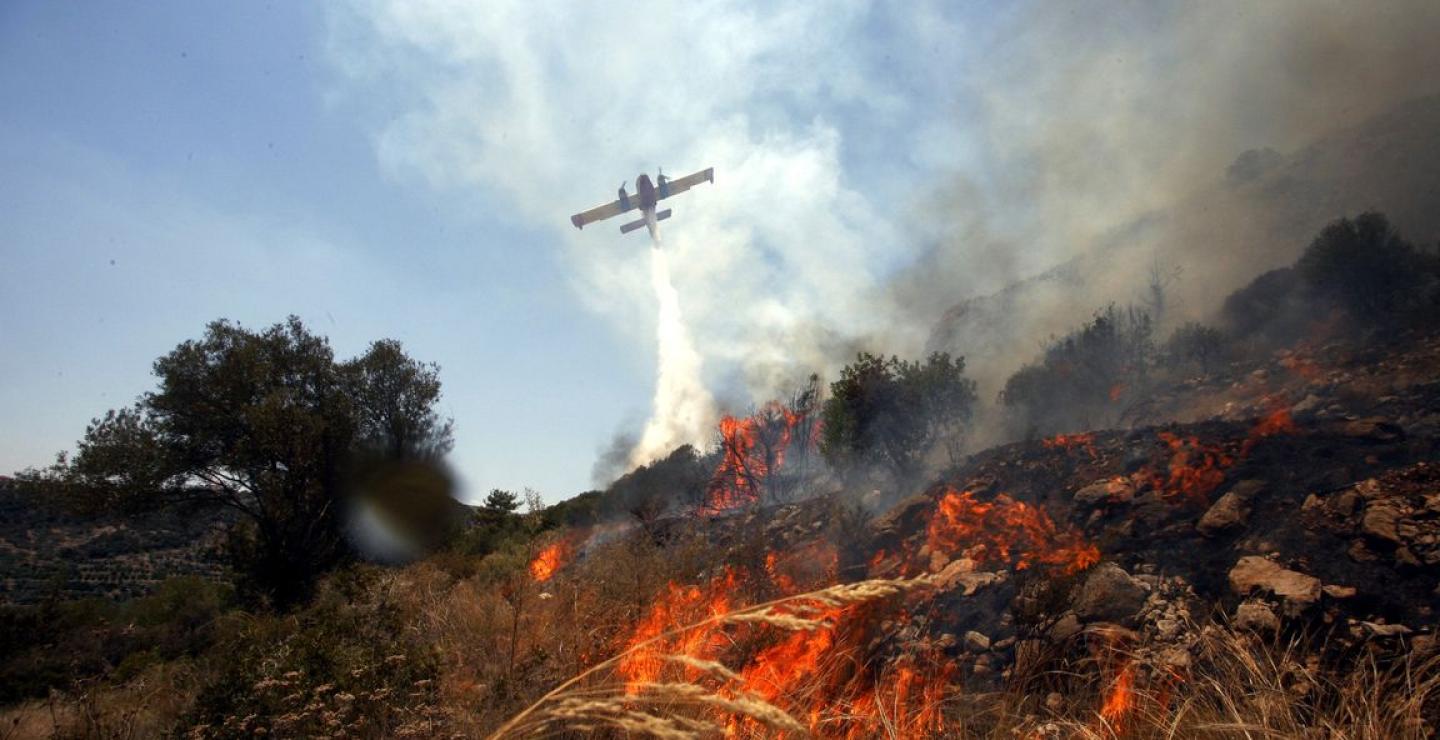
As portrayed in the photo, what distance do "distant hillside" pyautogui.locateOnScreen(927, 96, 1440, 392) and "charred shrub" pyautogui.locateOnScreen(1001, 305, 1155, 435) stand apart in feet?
42.3

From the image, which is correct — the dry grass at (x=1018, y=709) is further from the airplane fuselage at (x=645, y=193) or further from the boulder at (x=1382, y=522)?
the airplane fuselage at (x=645, y=193)

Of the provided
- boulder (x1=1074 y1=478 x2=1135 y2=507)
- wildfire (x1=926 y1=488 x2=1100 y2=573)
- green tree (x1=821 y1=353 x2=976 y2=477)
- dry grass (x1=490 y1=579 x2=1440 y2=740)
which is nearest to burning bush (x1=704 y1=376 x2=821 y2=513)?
green tree (x1=821 y1=353 x2=976 y2=477)

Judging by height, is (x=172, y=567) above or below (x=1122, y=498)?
above

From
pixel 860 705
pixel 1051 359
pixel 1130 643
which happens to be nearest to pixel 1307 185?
pixel 1051 359

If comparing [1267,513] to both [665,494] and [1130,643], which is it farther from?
[665,494]

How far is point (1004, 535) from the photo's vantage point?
12.5 metres

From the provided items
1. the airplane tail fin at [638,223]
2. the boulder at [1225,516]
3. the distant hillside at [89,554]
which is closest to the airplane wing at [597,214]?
the airplane tail fin at [638,223]

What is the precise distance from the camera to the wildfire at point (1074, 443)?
51.9 feet

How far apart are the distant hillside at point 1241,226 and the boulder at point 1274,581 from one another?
39.4 metres

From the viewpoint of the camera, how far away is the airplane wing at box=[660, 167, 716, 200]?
1422 inches

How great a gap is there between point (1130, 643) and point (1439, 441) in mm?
7337

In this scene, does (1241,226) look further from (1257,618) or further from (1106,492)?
(1257,618)

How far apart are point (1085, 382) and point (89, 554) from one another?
53238mm

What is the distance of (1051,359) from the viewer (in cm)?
4731
